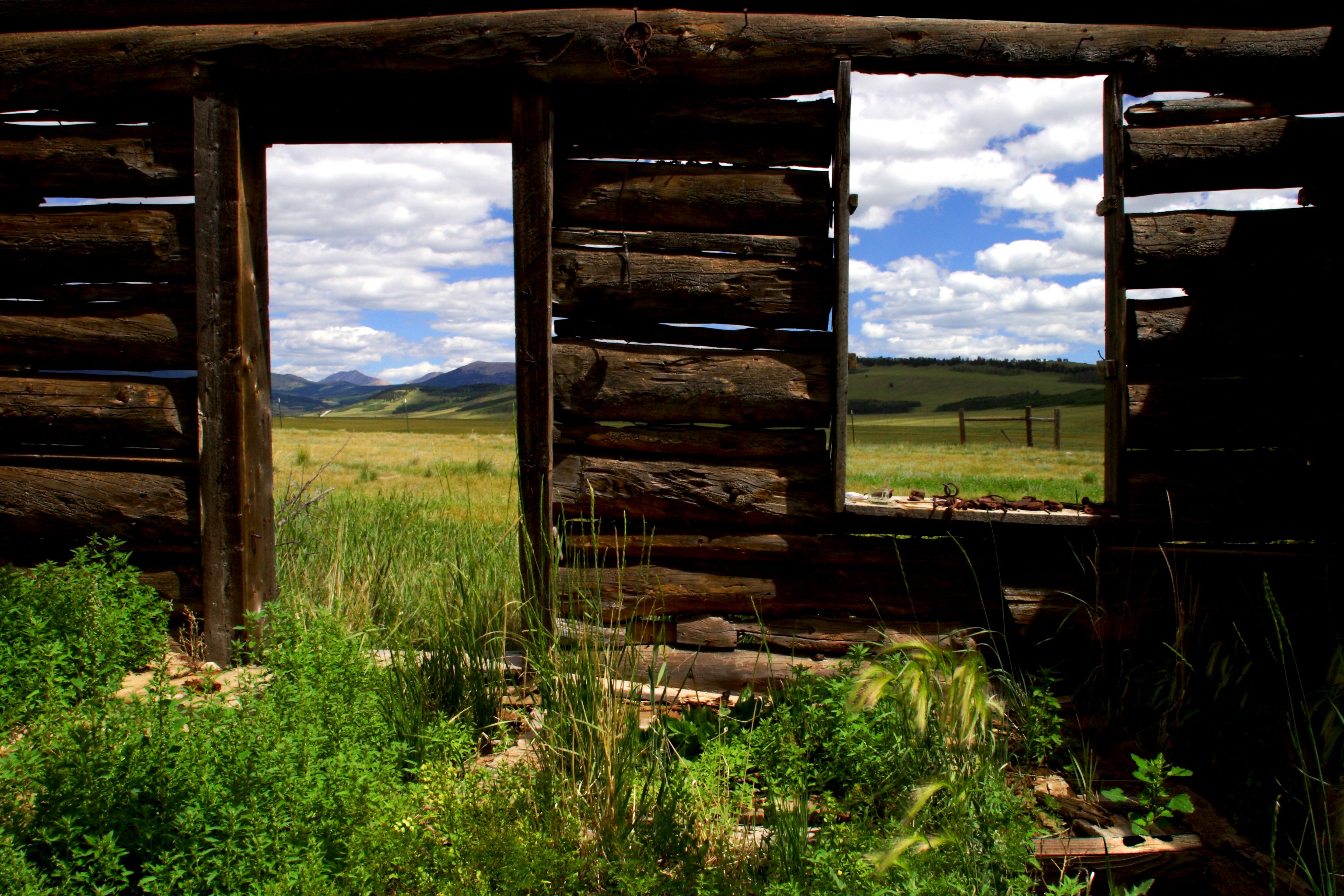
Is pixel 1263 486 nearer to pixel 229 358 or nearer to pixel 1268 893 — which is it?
pixel 1268 893

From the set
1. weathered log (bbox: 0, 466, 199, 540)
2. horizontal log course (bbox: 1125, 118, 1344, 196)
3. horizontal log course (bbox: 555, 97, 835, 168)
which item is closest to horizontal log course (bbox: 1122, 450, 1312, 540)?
horizontal log course (bbox: 1125, 118, 1344, 196)

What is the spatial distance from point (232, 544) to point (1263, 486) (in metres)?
4.93

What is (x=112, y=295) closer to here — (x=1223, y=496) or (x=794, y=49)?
(x=794, y=49)

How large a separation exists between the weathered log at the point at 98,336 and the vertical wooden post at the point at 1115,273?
4.54 metres

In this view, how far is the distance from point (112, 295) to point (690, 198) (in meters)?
3.03

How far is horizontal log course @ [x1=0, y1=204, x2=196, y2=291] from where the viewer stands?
3986mm

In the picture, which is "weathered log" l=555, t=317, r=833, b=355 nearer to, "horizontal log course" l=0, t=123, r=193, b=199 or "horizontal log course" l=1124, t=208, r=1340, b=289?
"horizontal log course" l=1124, t=208, r=1340, b=289

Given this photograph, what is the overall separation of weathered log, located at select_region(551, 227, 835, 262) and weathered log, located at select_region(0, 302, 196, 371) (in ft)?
6.73

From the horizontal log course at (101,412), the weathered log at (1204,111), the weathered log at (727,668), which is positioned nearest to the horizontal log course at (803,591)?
the weathered log at (727,668)

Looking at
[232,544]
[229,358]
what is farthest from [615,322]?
[232,544]

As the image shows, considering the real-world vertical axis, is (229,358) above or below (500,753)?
above

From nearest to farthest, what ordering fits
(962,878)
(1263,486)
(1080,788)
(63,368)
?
1. (962,878)
2. (1080,788)
3. (1263,486)
4. (63,368)

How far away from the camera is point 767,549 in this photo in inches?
147

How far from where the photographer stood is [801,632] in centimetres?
377
